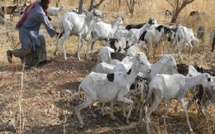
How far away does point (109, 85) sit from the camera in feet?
17.9

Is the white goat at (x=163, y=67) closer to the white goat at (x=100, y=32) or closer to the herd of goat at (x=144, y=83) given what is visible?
the herd of goat at (x=144, y=83)

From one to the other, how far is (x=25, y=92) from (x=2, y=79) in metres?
0.95

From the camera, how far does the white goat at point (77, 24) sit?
862 centimetres

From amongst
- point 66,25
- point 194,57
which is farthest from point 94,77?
point 194,57

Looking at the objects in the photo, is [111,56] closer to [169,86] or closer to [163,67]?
[163,67]

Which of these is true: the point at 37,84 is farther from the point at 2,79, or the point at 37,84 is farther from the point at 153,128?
the point at 153,128

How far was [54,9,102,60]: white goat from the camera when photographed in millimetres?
8617

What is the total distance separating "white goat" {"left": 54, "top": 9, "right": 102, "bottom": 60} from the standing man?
677mm

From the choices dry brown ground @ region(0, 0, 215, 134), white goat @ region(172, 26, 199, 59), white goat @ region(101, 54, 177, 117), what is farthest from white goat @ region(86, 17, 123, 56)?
white goat @ region(101, 54, 177, 117)

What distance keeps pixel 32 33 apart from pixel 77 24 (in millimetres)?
1244

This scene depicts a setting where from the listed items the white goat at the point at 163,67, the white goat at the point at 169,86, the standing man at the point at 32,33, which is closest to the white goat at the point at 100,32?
the standing man at the point at 32,33

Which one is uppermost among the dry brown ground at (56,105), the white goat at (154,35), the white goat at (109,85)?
the white goat at (154,35)

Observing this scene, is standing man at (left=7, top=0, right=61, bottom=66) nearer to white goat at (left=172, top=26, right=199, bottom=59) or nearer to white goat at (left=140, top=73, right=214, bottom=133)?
white goat at (left=140, top=73, right=214, bottom=133)

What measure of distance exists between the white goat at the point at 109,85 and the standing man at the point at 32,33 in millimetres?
2721
